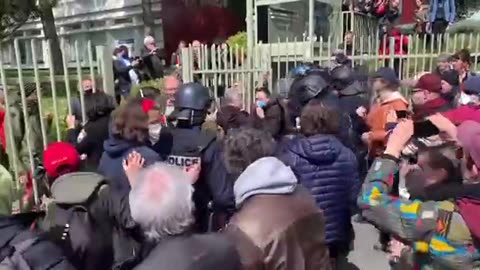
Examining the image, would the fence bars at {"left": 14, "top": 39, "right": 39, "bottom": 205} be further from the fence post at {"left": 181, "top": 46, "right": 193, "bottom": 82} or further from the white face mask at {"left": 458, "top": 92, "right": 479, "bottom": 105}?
the fence post at {"left": 181, "top": 46, "right": 193, "bottom": 82}

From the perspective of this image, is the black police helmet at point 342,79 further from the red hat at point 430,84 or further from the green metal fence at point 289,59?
the green metal fence at point 289,59

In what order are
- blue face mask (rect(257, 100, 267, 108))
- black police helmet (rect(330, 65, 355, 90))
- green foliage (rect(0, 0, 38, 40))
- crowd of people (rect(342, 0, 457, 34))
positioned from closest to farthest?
blue face mask (rect(257, 100, 267, 108)) → black police helmet (rect(330, 65, 355, 90)) → crowd of people (rect(342, 0, 457, 34)) → green foliage (rect(0, 0, 38, 40))

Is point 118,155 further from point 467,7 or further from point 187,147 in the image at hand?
point 467,7

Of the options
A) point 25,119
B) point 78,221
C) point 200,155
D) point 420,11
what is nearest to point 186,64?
point 25,119

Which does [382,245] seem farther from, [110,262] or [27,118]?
[27,118]

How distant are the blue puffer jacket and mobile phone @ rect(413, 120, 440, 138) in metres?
1.25

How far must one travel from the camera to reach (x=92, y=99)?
4.94 metres

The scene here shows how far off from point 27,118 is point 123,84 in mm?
5861

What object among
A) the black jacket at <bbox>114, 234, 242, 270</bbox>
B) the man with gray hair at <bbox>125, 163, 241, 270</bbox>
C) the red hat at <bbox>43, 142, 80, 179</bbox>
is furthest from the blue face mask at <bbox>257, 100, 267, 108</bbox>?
the black jacket at <bbox>114, 234, 242, 270</bbox>

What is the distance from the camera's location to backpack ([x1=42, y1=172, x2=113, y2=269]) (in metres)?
2.96

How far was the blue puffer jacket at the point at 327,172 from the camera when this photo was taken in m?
4.21

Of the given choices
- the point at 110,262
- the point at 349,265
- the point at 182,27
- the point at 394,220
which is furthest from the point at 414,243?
the point at 182,27

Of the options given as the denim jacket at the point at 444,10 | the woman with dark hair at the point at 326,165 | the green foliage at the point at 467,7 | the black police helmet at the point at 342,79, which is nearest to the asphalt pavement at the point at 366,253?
the woman with dark hair at the point at 326,165

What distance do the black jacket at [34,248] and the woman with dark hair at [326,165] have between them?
209 cm
